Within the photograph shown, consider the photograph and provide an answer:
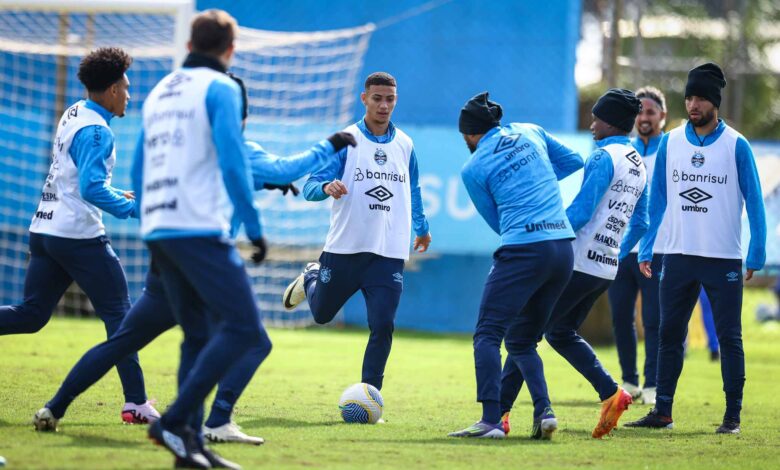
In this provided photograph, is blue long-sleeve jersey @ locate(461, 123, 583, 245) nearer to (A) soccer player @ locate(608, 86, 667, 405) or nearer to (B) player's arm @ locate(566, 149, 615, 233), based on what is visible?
(B) player's arm @ locate(566, 149, 615, 233)

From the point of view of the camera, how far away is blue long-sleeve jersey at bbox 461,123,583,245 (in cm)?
723

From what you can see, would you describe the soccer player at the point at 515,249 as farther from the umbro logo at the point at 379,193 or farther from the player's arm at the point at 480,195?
the umbro logo at the point at 379,193

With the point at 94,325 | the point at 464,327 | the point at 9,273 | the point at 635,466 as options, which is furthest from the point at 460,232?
the point at 635,466

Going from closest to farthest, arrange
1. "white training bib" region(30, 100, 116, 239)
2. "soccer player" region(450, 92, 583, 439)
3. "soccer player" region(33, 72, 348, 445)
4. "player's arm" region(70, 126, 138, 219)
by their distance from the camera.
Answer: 1. "soccer player" region(33, 72, 348, 445)
2. "player's arm" region(70, 126, 138, 219)
3. "soccer player" region(450, 92, 583, 439)
4. "white training bib" region(30, 100, 116, 239)

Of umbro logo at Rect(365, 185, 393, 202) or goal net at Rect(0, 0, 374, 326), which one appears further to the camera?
goal net at Rect(0, 0, 374, 326)

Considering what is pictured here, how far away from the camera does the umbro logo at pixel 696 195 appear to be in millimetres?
8219

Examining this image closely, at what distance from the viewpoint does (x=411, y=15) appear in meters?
18.2

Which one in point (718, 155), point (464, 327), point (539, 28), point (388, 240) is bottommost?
point (464, 327)

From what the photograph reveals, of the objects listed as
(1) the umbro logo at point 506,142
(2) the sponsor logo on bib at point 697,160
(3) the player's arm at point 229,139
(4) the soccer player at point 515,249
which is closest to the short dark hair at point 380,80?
(4) the soccer player at point 515,249

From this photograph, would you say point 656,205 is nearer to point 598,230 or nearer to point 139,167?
point 598,230

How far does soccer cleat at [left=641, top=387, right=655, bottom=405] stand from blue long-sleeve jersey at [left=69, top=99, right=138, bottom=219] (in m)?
4.89

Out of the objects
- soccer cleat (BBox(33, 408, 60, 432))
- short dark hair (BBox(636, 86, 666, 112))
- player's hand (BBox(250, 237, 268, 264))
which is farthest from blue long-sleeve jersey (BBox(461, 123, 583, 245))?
short dark hair (BBox(636, 86, 666, 112))

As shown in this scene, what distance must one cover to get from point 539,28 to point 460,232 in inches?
144

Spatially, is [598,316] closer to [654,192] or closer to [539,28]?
[539,28]
